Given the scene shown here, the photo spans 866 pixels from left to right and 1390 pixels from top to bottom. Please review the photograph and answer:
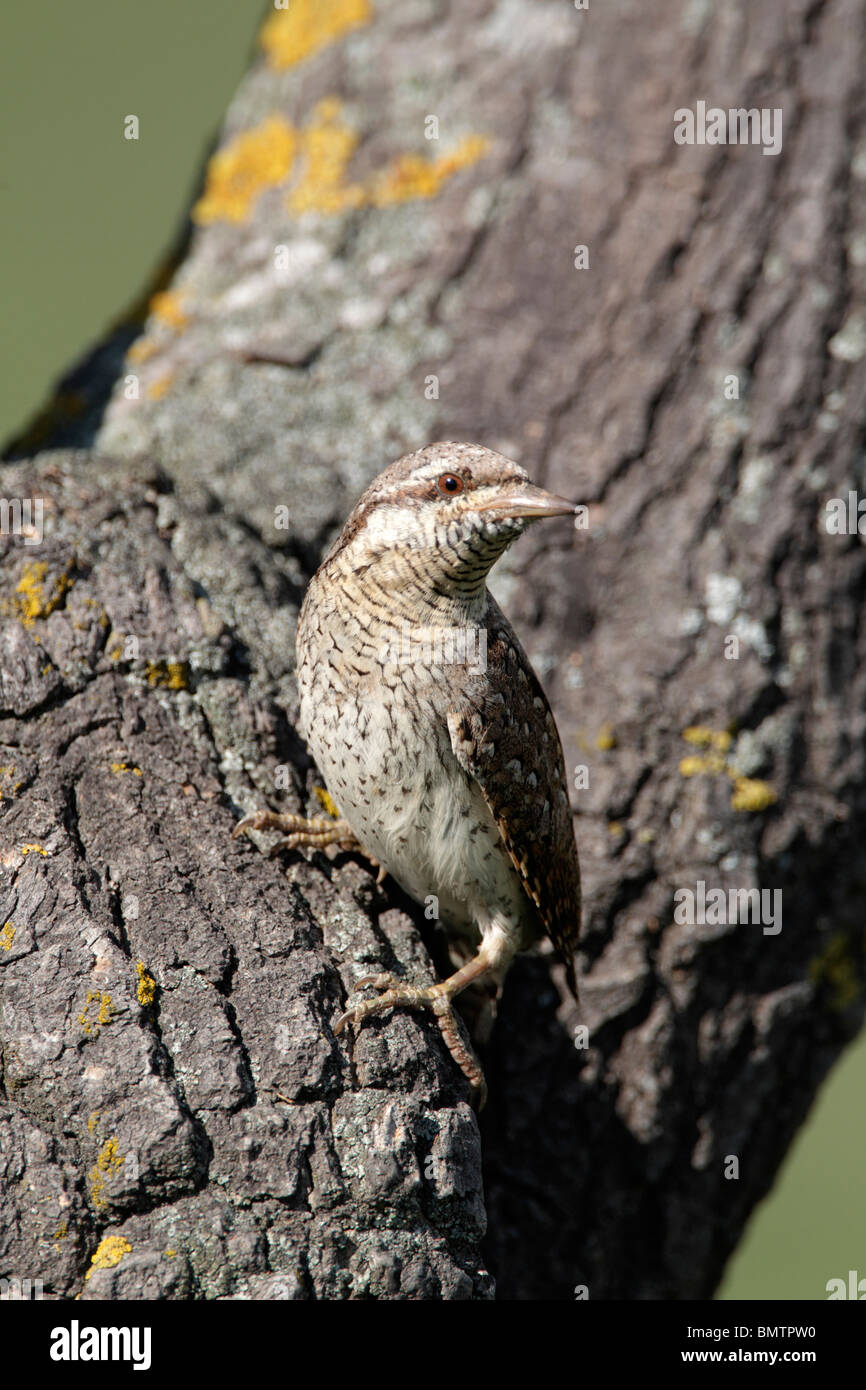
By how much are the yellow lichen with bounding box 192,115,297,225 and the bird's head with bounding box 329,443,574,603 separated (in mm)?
2040

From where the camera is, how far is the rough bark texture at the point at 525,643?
258 cm

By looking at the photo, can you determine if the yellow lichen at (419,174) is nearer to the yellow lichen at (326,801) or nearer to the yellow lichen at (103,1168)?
the yellow lichen at (326,801)

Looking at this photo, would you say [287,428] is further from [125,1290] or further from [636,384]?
[125,1290]

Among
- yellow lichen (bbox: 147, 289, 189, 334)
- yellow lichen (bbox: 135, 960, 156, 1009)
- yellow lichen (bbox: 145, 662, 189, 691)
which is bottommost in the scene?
yellow lichen (bbox: 135, 960, 156, 1009)

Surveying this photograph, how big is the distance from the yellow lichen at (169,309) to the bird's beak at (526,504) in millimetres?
2090

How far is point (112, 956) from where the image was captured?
8.75ft

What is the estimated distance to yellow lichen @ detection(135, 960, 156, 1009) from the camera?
2633 mm

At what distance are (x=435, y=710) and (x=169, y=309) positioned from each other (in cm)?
235

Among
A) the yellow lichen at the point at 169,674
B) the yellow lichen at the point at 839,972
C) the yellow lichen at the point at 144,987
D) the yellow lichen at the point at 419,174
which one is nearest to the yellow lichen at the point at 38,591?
the yellow lichen at the point at 169,674

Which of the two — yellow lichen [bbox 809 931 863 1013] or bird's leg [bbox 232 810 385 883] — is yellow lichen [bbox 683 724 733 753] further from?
bird's leg [bbox 232 810 385 883]

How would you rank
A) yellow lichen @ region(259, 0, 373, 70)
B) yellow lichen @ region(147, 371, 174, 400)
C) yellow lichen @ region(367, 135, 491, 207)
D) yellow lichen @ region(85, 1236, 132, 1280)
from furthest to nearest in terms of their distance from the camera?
yellow lichen @ region(259, 0, 373, 70) < yellow lichen @ region(367, 135, 491, 207) < yellow lichen @ region(147, 371, 174, 400) < yellow lichen @ region(85, 1236, 132, 1280)

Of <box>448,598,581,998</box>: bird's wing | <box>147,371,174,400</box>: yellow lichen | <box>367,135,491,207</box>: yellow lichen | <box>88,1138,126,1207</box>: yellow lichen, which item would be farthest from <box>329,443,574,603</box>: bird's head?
<box>367,135,491,207</box>: yellow lichen

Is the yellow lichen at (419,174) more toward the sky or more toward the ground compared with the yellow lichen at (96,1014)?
more toward the sky

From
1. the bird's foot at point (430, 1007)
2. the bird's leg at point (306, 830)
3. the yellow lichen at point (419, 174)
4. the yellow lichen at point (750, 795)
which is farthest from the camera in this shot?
the yellow lichen at point (419, 174)
